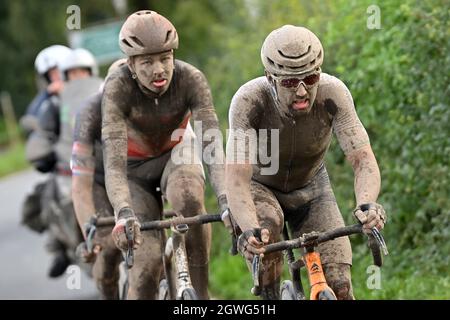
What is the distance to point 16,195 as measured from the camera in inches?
1129

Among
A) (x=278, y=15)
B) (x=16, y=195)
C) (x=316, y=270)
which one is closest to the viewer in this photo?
(x=316, y=270)

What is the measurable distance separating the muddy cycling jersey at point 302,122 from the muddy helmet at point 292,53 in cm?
32

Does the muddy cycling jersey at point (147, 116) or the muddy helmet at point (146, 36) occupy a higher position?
the muddy helmet at point (146, 36)

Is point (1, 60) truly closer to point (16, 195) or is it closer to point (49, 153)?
point (16, 195)

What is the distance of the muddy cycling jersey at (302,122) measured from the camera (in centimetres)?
803

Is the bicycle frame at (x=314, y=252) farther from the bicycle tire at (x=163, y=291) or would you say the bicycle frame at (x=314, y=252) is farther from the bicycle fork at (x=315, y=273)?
the bicycle tire at (x=163, y=291)

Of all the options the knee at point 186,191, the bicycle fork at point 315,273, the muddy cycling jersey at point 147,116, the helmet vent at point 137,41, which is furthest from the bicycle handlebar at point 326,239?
the helmet vent at point 137,41

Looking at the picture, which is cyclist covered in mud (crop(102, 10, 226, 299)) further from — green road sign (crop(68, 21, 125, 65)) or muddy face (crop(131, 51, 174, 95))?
green road sign (crop(68, 21, 125, 65))

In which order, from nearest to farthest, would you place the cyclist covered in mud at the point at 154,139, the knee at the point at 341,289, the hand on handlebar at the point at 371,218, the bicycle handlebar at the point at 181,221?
the hand on handlebar at the point at 371,218 → the knee at the point at 341,289 → the bicycle handlebar at the point at 181,221 → the cyclist covered in mud at the point at 154,139

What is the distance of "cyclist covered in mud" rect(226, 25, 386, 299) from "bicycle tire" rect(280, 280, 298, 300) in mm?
183

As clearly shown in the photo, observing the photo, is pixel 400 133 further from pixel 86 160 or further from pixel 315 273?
pixel 315 273

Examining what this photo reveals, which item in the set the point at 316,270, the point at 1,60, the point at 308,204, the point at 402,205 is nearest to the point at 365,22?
the point at 402,205

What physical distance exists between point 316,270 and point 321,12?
7.98 meters

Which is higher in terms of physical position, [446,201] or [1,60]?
[1,60]
